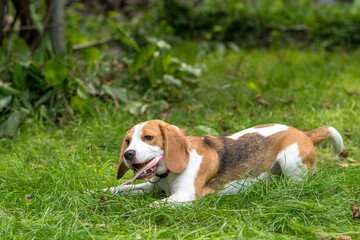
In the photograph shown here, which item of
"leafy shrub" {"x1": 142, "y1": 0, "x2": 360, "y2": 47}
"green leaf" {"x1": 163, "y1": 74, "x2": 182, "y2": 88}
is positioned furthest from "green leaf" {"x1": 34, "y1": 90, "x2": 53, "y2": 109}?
"leafy shrub" {"x1": 142, "y1": 0, "x2": 360, "y2": 47}

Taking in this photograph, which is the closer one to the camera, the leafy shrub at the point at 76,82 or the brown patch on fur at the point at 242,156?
the brown patch on fur at the point at 242,156

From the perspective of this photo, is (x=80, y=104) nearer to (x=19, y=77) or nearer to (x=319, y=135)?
(x=19, y=77)

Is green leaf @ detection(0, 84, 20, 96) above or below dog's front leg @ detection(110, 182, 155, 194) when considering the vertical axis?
above

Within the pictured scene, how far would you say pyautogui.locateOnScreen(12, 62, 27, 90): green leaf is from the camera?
18.3 ft

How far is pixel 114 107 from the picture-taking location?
18.7ft

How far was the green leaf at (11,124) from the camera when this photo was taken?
5.13 metres

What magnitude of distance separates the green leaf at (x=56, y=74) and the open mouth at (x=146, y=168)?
2.64 m

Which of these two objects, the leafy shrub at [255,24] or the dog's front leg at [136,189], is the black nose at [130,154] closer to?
the dog's front leg at [136,189]

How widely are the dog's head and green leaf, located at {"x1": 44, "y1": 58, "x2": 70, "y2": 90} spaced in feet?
8.06

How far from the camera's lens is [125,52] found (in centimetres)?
781

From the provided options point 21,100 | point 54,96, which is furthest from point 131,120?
point 21,100

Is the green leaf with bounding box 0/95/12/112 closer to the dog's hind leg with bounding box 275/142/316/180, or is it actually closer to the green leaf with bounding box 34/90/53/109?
the green leaf with bounding box 34/90/53/109

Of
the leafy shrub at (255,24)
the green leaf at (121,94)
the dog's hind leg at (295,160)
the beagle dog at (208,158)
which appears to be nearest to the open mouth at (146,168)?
the beagle dog at (208,158)

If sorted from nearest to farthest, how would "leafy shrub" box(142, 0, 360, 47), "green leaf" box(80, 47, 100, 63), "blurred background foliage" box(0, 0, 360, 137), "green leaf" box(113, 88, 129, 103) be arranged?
"blurred background foliage" box(0, 0, 360, 137) → "green leaf" box(113, 88, 129, 103) → "green leaf" box(80, 47, 100, 63) → "leafy shrub" box(142, 0, 360, 47)
